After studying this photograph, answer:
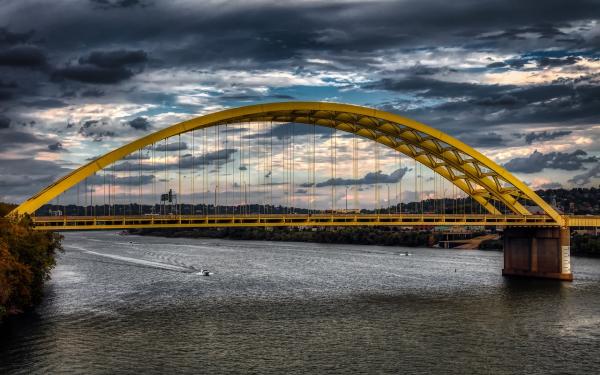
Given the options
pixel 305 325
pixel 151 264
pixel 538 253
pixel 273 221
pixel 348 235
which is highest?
pixel 273 221

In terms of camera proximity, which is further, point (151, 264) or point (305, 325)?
point (151, 264)

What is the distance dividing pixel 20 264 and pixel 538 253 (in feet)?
159

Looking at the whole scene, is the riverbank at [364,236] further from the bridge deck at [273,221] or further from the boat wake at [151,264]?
the boat wake at [151,264]

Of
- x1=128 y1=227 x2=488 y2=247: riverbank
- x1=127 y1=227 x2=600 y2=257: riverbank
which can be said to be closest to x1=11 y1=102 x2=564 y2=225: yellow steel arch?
x1=127 y1=227 x2=600 y2=257: riverbank

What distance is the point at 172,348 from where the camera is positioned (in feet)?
115

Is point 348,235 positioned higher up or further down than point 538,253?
further down

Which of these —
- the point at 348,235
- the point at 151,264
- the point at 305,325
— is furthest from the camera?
the point at 348,235

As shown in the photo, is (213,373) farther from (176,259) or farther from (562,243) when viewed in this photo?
(176,259)

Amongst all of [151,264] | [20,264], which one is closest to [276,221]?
[20,264]

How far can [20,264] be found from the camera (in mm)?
38969

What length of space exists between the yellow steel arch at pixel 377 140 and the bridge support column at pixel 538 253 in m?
1.76

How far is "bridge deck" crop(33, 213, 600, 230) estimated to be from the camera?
46091mm

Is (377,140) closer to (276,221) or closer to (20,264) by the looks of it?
(276,221)

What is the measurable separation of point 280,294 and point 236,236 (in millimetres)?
111093
